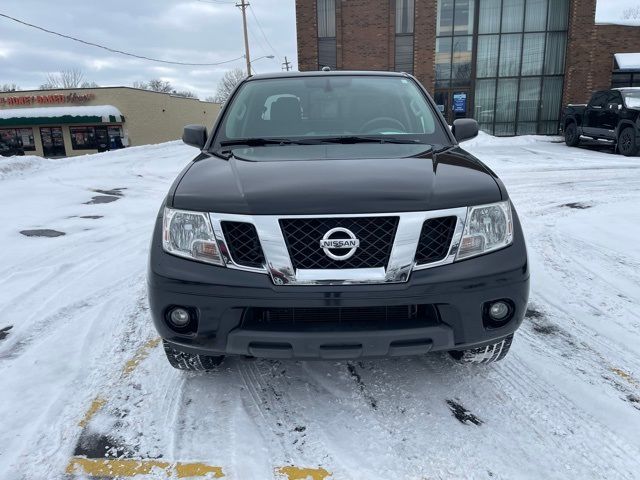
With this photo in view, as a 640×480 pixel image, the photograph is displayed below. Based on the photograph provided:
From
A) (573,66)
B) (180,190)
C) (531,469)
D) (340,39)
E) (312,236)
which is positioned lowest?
(531,469)

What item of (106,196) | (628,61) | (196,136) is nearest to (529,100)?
(628,61)

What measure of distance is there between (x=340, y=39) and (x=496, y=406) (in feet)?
77.6

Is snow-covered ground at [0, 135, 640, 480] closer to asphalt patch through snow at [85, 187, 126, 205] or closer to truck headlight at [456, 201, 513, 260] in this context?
truck headlight at [456, 201, 513, 260]

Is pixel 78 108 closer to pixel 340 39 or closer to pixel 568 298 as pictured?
pixel 340 39

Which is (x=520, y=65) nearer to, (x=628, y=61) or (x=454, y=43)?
(x=454, y=43)

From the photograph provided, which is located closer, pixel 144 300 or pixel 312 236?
pixel 312 236

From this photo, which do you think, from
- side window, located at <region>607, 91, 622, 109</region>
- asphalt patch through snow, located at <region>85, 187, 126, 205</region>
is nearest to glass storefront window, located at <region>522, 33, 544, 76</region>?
side window, located at <region>607, 91, 622, 109</region>

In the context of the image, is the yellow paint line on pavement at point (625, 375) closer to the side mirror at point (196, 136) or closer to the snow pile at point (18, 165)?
the side mirror at point (196, 136)

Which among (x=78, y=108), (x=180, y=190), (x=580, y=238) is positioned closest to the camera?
(x=180, y=190)

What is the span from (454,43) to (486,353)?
23847 millimetres

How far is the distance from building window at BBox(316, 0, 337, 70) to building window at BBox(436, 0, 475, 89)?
516 cm

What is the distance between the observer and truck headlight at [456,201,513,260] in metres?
2.14

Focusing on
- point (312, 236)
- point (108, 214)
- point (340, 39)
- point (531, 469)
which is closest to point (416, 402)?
point (531, 469)

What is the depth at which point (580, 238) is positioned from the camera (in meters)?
5.38
